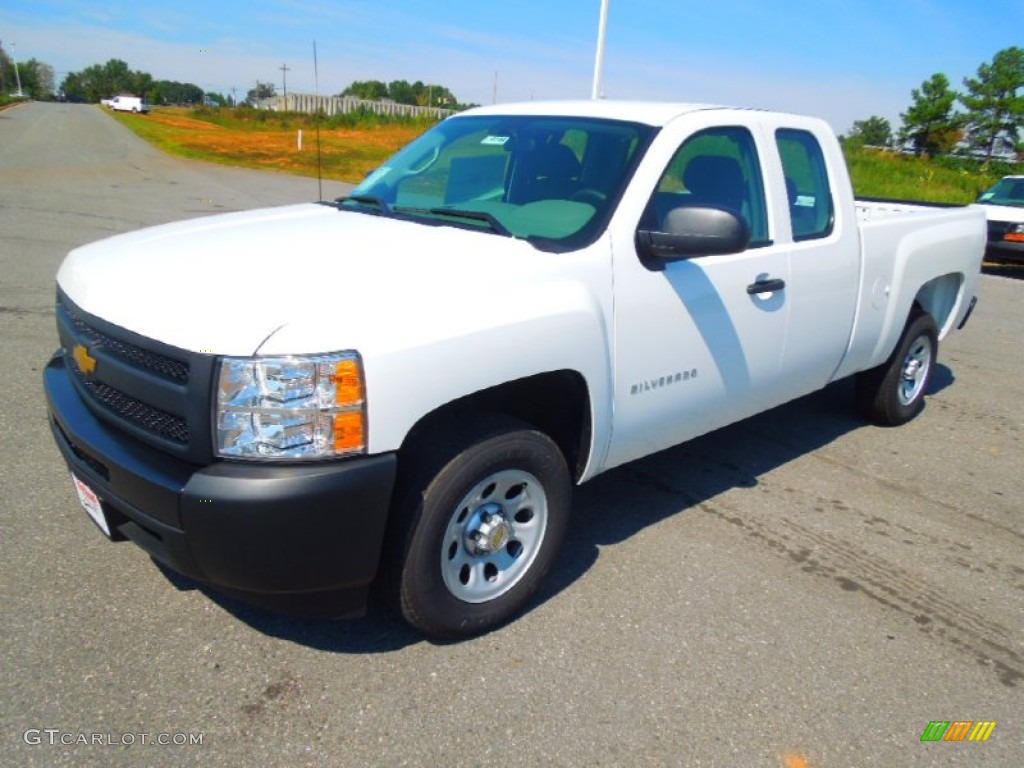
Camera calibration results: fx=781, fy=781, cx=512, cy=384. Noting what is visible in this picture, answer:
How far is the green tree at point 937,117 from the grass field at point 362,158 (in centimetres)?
755

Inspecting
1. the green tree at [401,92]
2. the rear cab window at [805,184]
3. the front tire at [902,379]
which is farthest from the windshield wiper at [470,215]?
the green tree at [401,92]

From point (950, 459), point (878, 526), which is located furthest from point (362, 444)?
point (950, 459)

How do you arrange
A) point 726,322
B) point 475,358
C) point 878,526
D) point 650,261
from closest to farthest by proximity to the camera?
point 475,358 < point 650,261 < point 726,322 < point 878,526

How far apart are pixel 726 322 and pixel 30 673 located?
296 cm

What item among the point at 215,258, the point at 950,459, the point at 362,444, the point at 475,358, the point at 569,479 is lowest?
the point at 950,459

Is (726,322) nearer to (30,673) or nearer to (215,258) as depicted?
(215,258)

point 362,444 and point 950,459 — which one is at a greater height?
point 362,444

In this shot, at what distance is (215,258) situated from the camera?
8.96 feet

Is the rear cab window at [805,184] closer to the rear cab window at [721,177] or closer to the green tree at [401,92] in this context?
the rear cab window at [721,177]

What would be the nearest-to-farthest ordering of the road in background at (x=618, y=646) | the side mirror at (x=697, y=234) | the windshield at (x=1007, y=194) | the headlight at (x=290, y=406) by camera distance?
the headlight at (x=290, y=406)
the road in background at (x=618, y=646)
the side mirror at (x=697, y=234)
the windshield at (x=1007, y=194)

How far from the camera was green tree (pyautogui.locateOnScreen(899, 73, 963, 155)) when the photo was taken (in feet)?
138

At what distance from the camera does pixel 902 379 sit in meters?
5.37

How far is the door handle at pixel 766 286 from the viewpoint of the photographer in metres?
3.59

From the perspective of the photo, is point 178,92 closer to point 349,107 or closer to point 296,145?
point 349,107
